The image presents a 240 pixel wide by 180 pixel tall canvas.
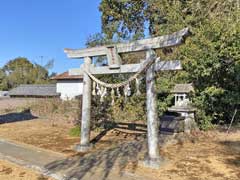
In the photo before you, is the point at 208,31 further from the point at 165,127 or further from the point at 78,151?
the point at 78,151

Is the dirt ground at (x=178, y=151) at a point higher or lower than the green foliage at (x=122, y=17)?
lower

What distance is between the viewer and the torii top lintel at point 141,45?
451 centimetres

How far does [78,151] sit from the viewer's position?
5.85 meters

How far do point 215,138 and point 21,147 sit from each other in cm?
563

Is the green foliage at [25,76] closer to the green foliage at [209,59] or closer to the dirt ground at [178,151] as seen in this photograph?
the green foliage at [209,59]

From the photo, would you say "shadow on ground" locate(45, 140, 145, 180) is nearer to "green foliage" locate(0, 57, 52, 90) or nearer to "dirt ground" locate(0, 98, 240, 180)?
"dirt ground" locate(0, 98, 240, 180)

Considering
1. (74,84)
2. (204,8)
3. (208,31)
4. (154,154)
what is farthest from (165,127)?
(74,84)

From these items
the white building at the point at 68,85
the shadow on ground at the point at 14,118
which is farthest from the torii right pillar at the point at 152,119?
the white building at the point at 68,85

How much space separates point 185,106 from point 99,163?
4.62 m

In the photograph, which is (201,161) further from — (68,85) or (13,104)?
(68,85)

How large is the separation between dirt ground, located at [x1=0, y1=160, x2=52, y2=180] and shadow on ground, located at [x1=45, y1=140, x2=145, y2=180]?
0.28 m

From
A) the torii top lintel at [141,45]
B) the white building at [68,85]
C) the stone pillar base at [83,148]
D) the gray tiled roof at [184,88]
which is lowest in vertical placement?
the stone pillar base at [83,148]

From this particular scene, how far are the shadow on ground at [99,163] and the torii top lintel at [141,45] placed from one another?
228cm

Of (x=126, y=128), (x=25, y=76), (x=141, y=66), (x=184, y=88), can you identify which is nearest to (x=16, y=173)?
(x=141, y=66)
